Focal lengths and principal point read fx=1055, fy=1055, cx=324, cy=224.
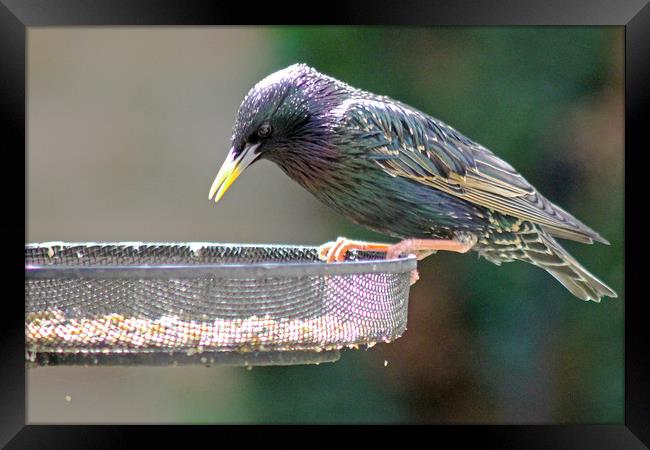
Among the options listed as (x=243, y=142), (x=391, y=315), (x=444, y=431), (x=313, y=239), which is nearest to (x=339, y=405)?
(x=313, y=239)

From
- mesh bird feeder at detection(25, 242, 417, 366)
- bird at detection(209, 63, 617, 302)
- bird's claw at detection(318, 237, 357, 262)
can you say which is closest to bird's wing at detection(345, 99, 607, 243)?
bird at detection(209, 63, 617, 302)

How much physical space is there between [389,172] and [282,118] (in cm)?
49

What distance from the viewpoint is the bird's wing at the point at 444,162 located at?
4328mm

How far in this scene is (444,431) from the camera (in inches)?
166

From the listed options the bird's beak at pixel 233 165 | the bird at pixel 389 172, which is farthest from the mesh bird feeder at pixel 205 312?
the bird's beak at pixel 233 165

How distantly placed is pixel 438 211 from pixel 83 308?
1.91 m

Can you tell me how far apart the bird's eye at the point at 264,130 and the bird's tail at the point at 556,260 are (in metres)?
1.22

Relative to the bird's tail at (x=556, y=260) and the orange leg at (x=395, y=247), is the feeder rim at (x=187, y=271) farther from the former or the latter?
the bird's tail at (x=556, y=260)

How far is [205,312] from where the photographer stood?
292 centimetres

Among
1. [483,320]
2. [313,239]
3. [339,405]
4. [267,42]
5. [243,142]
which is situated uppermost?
[267,42]

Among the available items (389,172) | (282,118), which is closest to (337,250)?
(389,172)

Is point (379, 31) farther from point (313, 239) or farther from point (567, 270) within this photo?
point (567, 270)

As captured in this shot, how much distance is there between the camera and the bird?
13.8 ft

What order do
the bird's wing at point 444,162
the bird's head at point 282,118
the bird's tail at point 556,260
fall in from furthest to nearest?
the bird's tail at point 556,260
the bird's wing at point 444,162
the bird's head at point 282,118
